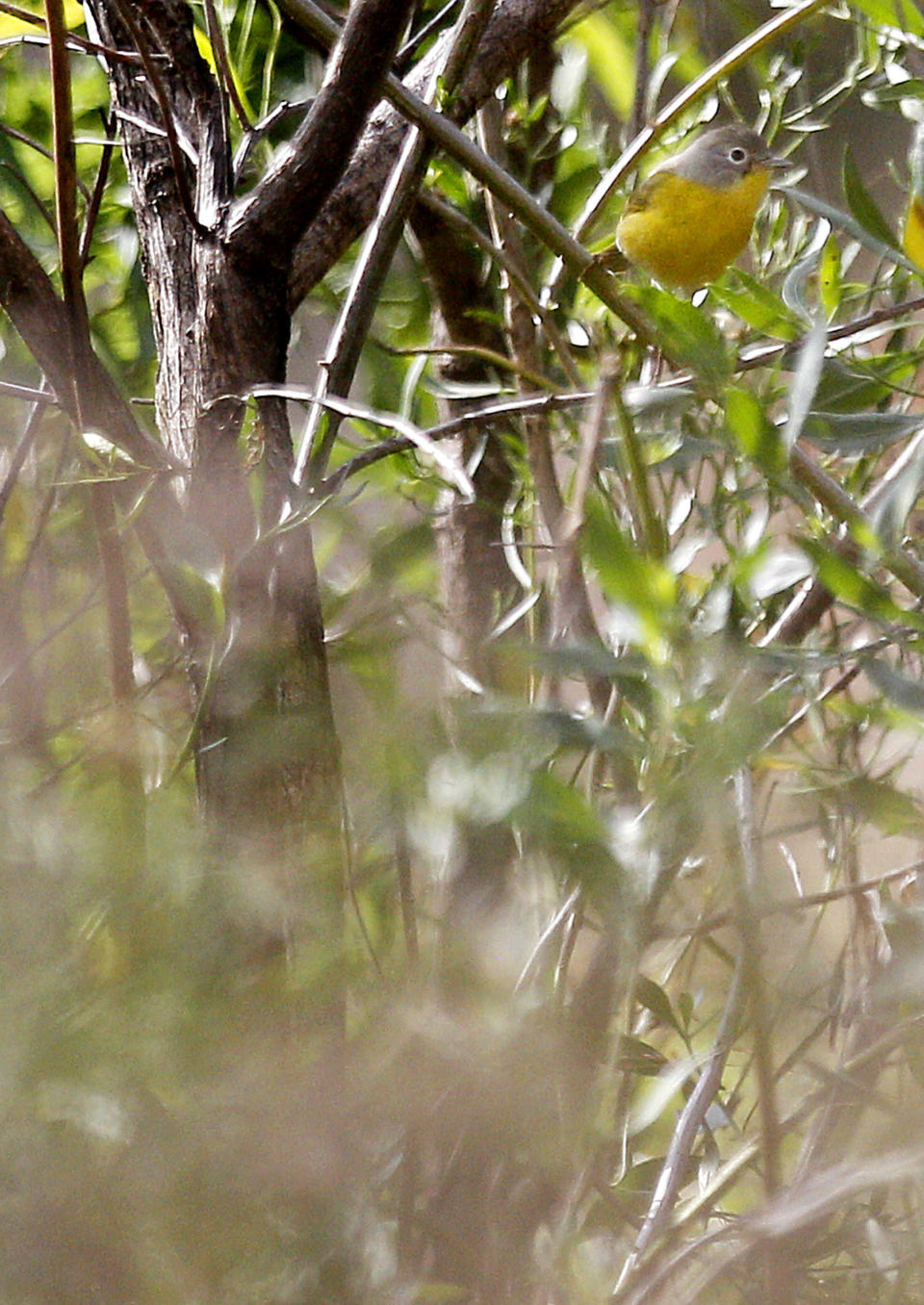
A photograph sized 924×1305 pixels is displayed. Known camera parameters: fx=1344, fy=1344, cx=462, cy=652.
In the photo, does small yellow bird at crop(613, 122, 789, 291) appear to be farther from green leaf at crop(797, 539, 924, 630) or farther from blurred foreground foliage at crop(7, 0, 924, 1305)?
green leaf at crop(797, 539, 924, 630)

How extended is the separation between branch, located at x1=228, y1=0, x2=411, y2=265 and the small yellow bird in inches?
8.2

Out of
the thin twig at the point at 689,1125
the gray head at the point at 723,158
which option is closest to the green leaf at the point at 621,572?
the thin twig at the point at 689,1125

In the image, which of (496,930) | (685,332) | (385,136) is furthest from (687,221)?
(496,930)

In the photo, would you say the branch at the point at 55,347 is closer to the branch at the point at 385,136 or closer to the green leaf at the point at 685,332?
the branch at the point at 385,136

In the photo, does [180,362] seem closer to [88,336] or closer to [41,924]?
[88,336]

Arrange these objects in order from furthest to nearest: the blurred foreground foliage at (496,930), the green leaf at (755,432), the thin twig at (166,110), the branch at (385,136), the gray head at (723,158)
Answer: the gray head at (723,158), the branch at (385,136), the thin twig at (166,110), the green leaf at (755,432), the blurred foreground foliage at (496,930)

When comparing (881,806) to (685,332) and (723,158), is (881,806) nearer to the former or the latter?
(685,332)

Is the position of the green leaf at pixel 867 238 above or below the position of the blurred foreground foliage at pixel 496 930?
above

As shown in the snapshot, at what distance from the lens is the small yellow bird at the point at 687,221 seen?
2.48 ft

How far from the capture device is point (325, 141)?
1.84 feet

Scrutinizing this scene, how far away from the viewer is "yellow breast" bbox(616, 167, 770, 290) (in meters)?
0.75

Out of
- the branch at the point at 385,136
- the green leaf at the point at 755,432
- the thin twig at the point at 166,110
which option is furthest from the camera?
the branch at the point at 385,136

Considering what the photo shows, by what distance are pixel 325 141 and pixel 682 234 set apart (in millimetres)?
256

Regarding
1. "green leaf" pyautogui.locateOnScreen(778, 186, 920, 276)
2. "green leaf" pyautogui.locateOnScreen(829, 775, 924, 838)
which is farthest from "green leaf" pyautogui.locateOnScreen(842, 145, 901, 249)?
"green leaf" pyautogui.locateOnScreen(829, 775, 924, 838)
